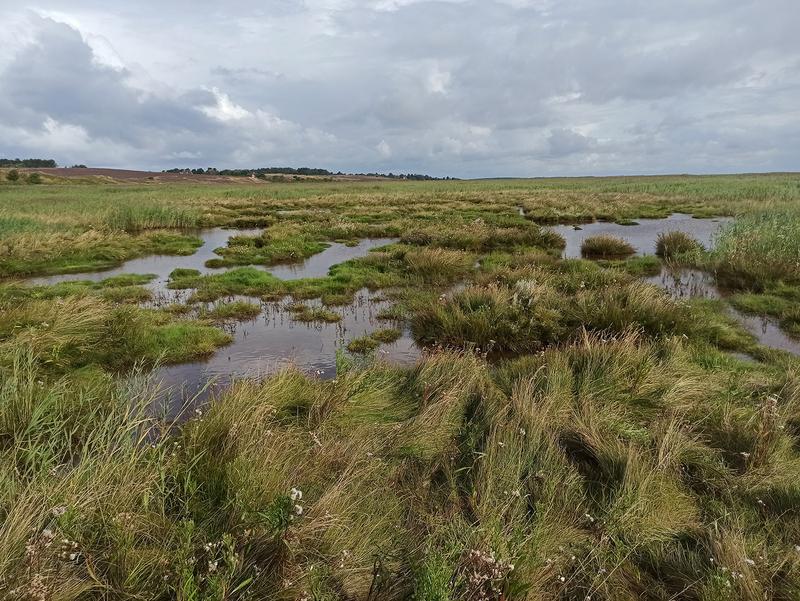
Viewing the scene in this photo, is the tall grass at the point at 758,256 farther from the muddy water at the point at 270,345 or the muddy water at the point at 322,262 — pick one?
the muddy water at the point at 322,262

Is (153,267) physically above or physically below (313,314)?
above

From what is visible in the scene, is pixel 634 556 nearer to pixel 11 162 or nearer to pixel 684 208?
pixel 684 208

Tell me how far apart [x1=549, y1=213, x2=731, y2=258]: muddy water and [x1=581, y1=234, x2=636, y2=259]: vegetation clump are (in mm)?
458

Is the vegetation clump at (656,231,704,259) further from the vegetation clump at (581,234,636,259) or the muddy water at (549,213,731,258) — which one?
the vegetation clump at (581,234,636,259)

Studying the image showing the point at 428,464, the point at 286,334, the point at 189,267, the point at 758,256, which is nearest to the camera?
the point at 428,464

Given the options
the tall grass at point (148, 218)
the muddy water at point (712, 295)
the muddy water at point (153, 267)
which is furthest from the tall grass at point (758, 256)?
the tall grass at point (148, 218)

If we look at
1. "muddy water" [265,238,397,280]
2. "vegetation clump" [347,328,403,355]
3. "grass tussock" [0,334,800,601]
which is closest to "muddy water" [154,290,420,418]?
"vegetation clump" [347,328,403,355]

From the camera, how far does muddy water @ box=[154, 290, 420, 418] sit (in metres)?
7.16

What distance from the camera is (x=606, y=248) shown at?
17.9m

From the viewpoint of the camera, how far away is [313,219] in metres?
29.2

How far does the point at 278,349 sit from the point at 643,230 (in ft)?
76.4

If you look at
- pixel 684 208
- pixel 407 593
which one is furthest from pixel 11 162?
pixel 407 593

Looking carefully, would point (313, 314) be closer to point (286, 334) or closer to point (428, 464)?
point (286, 334)

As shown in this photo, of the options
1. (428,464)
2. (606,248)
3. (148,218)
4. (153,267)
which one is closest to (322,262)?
(153,267)
